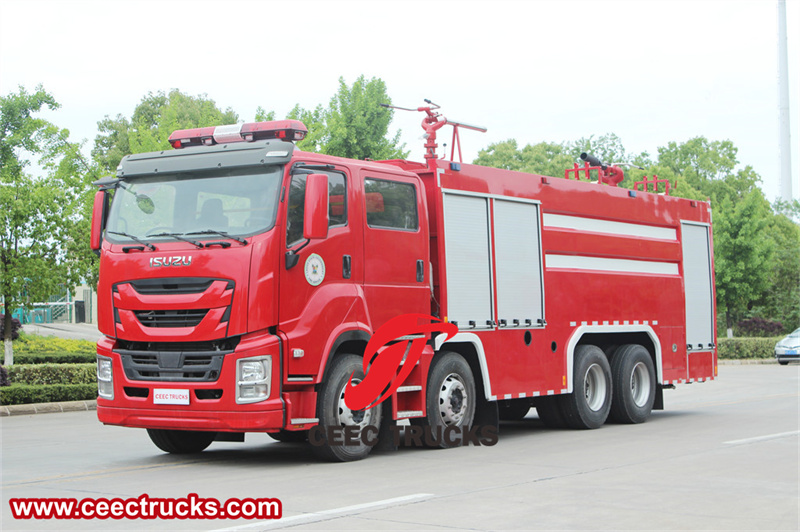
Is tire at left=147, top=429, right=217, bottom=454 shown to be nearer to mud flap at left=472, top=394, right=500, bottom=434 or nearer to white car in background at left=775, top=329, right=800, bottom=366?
mud flap at left=472, top=394, right=500, bottom=434

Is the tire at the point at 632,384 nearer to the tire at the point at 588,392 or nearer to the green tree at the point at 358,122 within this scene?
the tire at the point at 588,392

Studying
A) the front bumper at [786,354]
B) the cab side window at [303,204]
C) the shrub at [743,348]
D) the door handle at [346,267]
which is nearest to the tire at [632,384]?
the door handle at [346,267]

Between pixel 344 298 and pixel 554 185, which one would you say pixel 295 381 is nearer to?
pixel 344 298

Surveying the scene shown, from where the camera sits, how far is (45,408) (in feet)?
61.4

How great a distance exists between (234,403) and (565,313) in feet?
19.3

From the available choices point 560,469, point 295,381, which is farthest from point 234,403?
point 560,469

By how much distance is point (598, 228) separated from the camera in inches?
590

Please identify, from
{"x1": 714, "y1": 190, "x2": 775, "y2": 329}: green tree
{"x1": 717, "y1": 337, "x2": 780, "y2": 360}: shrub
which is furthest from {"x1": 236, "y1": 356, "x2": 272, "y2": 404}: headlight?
{"x1": 714, "y1": 190, "x2": 775, "y2": 329}: green tree

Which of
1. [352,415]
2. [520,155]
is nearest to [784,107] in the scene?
[520,155]

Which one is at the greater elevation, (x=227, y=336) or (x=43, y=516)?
(x=227, y=336)

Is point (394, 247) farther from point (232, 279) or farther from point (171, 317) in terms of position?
point (171, 317)

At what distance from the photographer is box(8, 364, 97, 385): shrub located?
19469 millimetres

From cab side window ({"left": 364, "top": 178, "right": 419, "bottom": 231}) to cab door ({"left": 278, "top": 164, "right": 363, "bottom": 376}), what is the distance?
1.13 ft

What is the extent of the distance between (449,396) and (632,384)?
484cm
